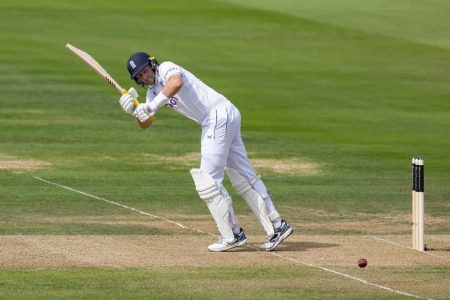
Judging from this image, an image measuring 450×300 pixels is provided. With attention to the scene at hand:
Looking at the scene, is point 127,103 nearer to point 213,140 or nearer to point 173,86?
point 173,86

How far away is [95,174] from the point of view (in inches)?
781

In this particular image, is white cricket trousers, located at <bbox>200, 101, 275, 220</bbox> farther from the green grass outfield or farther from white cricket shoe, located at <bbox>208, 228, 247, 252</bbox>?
the green grass outfield

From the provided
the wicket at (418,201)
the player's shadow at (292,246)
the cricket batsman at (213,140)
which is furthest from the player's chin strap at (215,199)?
the wicket at (418,201)

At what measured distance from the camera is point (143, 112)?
45.5 feet

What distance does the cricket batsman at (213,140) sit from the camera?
1386 cm

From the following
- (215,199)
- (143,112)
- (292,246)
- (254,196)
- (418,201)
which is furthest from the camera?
(292,246)

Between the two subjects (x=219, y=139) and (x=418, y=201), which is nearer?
(x=219, y=139)

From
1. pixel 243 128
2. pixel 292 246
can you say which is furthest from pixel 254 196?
pixel 243 128

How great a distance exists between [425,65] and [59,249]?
1916cm

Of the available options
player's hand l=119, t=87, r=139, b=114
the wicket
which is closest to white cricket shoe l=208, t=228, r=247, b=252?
player's hand l=119, t=87, r=139, b=114

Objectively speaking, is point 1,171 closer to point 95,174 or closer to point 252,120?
point 95,174

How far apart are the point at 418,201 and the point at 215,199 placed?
6.77 feet

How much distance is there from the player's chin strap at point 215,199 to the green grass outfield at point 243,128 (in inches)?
28.3

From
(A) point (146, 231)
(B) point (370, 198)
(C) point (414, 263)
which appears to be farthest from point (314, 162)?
(C) point (414, 263)
